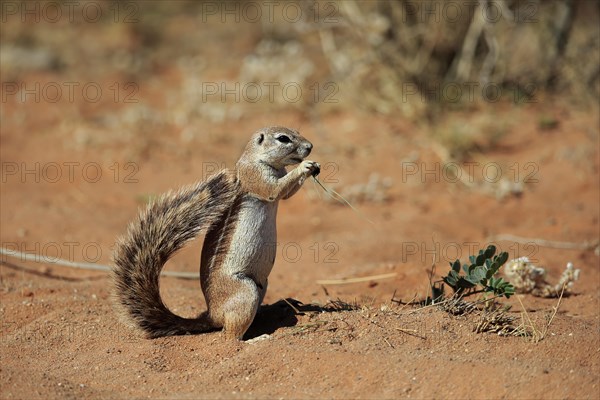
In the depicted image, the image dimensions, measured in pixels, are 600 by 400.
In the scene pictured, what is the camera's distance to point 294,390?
390cm

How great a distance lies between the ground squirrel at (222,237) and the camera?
A: 445cm

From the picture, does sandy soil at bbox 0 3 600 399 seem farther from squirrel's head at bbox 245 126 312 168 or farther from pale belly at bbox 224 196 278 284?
squirrel's head at bbox 245 126 312 168

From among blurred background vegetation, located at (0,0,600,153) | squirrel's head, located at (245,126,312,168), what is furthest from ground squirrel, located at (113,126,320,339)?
blurred background vegetation, located at (0,0,600,153)

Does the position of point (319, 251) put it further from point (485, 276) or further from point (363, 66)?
point (363, 66)

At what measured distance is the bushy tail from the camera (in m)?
4.43

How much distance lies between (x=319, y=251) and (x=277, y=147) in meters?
2.82

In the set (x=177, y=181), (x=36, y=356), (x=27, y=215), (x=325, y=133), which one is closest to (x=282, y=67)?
(x=325, y=133)

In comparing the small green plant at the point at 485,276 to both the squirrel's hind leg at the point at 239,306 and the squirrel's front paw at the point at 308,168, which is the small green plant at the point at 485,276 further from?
the squirrel's hind leg at the point at 239,306

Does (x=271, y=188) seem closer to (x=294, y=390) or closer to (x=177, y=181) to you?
(x=294, y=390)

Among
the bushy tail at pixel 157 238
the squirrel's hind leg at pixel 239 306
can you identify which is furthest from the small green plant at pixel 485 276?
the bushy tail at pixel 157 238

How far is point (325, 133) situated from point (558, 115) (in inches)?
133

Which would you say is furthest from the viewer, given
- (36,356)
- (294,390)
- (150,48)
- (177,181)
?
(150,48)

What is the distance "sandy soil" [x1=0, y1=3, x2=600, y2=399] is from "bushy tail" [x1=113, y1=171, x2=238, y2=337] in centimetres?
25

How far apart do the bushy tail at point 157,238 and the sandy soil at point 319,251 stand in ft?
0.83
